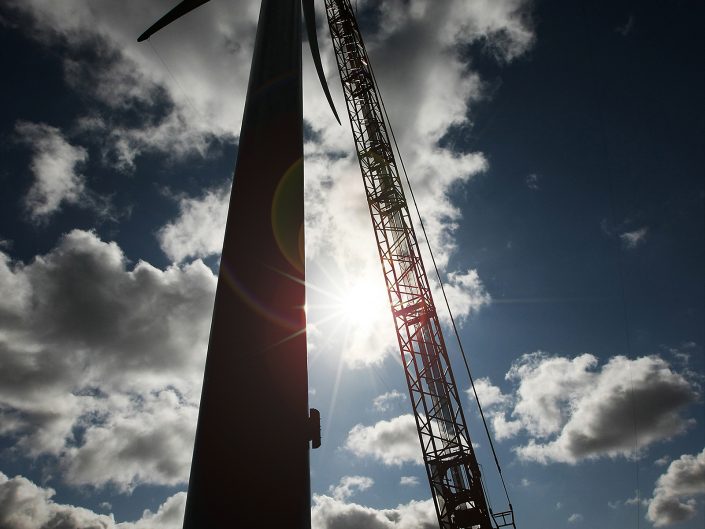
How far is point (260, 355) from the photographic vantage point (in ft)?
11.9

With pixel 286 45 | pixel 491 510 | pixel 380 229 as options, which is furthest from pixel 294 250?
pixel 380 229

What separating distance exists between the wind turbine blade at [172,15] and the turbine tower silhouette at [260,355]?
7439mm

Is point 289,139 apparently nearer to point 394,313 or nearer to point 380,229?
point 394,313

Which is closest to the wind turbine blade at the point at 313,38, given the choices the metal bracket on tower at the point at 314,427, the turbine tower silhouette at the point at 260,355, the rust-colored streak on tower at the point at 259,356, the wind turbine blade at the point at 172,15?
the wind turbine blade at the point at 172,15

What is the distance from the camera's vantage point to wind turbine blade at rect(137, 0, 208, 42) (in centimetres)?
1053

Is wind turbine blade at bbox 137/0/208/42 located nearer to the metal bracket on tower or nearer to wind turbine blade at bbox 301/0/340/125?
wind turbine blade at bbox 301/0/340/125

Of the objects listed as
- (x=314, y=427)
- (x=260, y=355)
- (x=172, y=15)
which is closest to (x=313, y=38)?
(x=172, y=15)

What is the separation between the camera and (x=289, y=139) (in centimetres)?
507

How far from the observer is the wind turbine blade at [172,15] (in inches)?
415

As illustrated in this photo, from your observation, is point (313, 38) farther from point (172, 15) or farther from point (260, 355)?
point (260, 355)

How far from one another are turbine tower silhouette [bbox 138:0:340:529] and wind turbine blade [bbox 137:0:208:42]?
7.44m

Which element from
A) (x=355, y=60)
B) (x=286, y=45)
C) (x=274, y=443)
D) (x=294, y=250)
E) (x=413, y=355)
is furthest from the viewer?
(x=355, y=60)

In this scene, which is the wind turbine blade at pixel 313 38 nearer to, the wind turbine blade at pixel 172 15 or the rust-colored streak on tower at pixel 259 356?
the wind turbine blade at pixel 172 15

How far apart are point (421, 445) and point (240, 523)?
33068 millimetres
